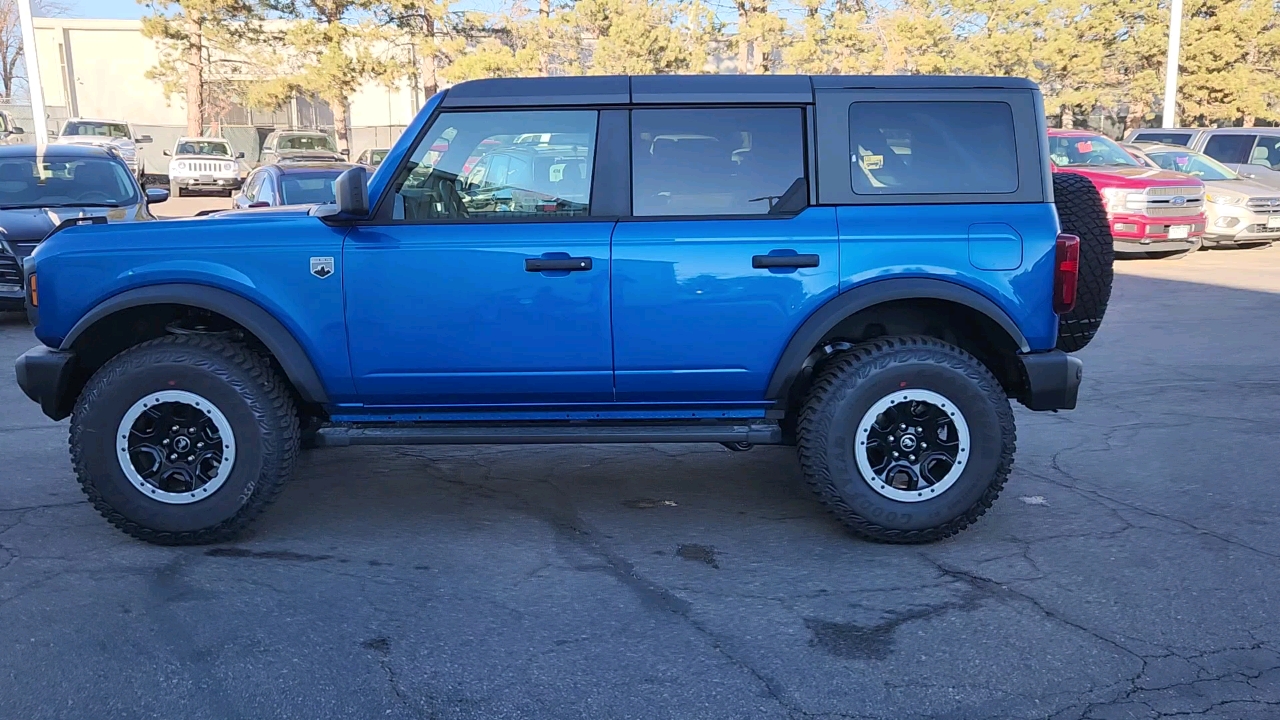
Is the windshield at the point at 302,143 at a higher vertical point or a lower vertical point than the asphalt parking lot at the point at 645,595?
higher

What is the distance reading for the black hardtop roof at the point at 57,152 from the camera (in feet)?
37.4

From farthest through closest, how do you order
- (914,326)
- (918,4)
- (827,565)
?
(918,4) < (914,326) < (827,565)

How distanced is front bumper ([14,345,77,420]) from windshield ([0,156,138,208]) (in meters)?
6.98

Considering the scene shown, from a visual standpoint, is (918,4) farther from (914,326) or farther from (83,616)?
(83,616)

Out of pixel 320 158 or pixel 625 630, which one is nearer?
pixel 625 630

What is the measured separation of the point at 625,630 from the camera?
391cm

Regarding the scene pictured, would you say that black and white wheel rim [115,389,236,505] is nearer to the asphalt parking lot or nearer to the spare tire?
the asphalt parking lot

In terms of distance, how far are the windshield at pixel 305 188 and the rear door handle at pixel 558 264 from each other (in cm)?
861

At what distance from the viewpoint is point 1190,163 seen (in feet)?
57.7

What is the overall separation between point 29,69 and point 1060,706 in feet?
72.8

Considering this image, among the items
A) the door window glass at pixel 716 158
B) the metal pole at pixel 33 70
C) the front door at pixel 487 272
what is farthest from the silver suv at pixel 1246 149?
the metal pole at pixel 33 70

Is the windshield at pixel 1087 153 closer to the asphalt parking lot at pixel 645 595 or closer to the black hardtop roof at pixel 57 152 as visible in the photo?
the asphalt parking lot at pixel 645 595

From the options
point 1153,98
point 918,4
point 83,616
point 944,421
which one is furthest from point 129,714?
point 1153,98

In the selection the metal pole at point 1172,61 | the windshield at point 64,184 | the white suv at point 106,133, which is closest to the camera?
the windshield at point 64,184
